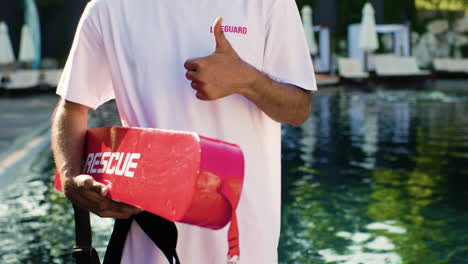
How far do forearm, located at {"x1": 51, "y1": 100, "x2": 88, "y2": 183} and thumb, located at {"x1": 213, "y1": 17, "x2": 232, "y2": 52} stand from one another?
19.1 inches

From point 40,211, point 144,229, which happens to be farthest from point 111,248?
point 40,211

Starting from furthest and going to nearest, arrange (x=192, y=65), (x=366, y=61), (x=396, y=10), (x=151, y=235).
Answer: (x=396, y=10)
(x=366, y=61)
(x=151, y=235)
(x=192, y=65)

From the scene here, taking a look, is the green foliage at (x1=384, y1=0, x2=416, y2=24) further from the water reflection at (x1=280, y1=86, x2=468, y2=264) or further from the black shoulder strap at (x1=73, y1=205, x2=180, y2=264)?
the black shoulder strap at (x1=73, y1=205, x2=180, y2=264)

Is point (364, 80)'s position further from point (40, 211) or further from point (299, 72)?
point (299, 72)

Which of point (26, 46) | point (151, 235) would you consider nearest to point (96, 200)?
point (151, 235)

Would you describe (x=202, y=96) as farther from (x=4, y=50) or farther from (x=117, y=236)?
(x=4, y=50)

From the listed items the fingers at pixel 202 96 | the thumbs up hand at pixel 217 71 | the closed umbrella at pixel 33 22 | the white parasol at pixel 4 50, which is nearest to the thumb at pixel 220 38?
the thumbs up hand at pixel 217 71

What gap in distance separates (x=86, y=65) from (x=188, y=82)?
11.5 inches

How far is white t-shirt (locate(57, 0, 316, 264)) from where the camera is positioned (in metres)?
1.84

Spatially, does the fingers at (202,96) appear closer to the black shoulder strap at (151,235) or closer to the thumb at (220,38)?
the thumb at (220,38)

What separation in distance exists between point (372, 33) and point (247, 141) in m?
24.0

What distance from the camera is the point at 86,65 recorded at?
1.96 meters

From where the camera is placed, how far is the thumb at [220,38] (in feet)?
5.46

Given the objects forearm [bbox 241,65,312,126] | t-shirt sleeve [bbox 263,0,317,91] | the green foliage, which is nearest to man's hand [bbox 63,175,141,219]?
forearm [bbox 241,65,312,126]
